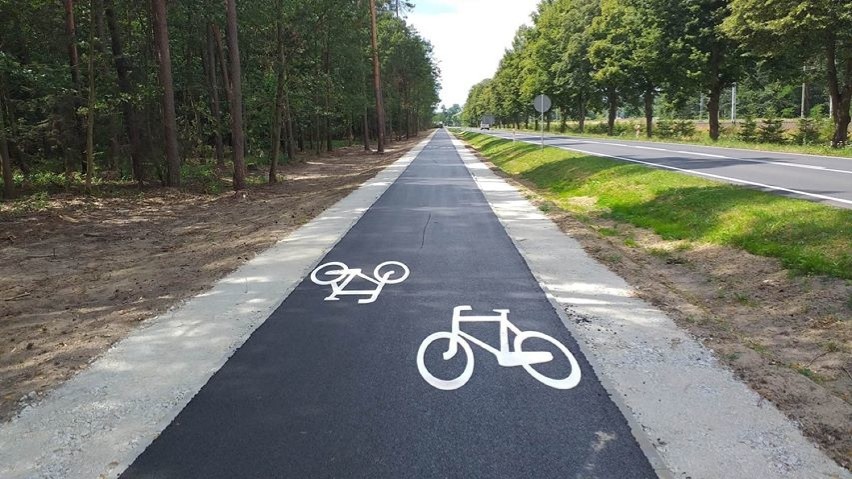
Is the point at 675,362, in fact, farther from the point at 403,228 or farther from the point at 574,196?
the point at 574,196

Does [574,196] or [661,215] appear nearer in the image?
[661,215]

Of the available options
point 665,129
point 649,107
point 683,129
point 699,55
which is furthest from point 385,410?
point 649,107

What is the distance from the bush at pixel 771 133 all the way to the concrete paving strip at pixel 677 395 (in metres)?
33.0

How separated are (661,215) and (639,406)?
26.9 feet

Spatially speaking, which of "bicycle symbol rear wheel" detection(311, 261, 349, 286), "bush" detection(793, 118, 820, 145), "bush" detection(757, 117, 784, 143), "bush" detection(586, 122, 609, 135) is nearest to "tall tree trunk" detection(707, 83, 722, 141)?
"bush" detection(757, 117, 784, 143)

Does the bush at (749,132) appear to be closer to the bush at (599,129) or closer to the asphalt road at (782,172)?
the asphalt road at (782,172)

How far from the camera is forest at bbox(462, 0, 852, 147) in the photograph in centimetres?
2530

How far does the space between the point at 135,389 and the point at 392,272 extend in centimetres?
380

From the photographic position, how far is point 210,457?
332cm

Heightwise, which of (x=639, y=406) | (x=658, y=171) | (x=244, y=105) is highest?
(x=244, y=105)

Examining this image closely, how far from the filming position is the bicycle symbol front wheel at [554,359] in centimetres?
420

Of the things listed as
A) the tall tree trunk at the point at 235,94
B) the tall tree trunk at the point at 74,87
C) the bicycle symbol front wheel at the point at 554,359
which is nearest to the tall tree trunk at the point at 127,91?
the tall tree trunk at the point at 74,87

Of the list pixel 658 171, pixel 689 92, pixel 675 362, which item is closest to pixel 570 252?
pixel 675 362

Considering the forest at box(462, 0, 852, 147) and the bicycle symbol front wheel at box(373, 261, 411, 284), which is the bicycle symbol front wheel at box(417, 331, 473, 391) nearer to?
the bicycle symbol front wheel at box(373, 261, 411, 284)
